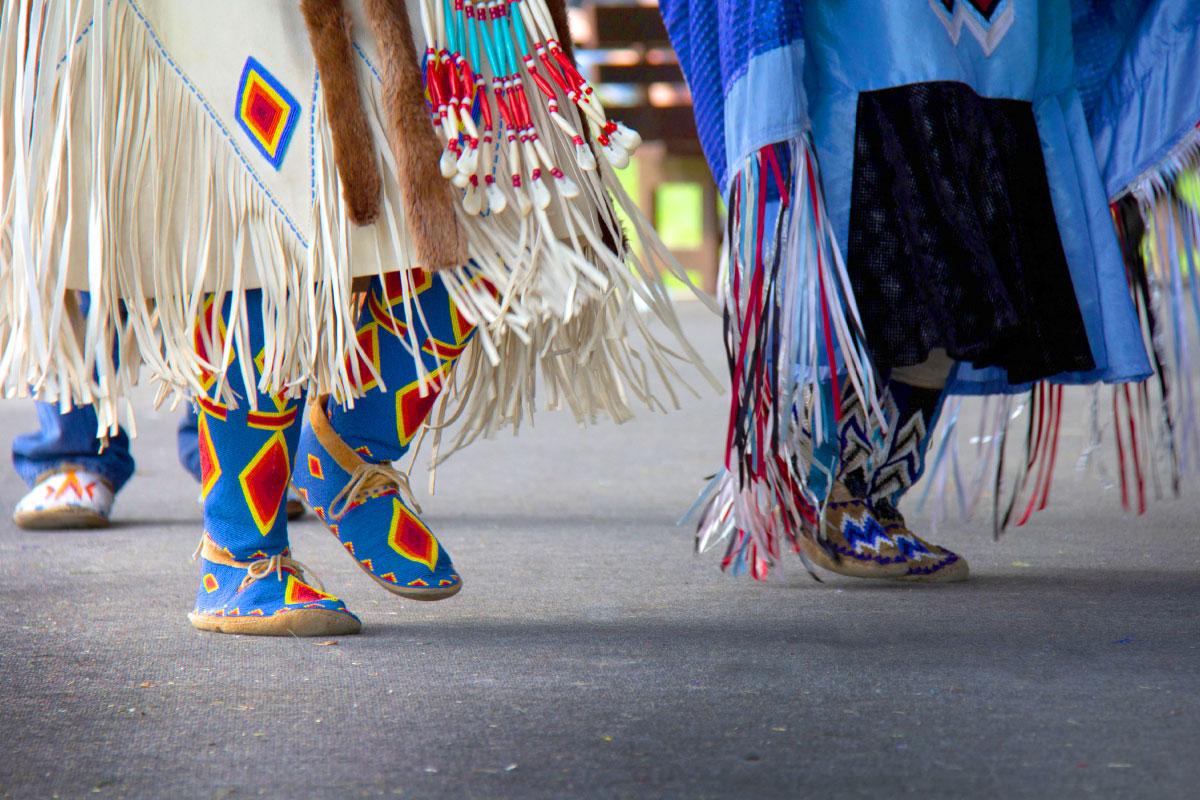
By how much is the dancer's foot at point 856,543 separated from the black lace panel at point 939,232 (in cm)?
29

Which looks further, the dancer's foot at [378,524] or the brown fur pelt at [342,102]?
the dancer's foot at [378,524]

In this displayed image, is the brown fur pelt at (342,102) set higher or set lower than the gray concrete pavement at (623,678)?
higher

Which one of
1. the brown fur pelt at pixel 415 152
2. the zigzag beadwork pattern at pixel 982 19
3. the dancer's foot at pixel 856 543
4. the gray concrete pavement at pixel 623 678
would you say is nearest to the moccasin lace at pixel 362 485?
the gray concrete pavement at pixel 623 678

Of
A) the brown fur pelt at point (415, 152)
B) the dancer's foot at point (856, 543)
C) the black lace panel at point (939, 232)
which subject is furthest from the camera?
the dancer's foot at point (856, 543)

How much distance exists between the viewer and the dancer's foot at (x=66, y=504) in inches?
90.4

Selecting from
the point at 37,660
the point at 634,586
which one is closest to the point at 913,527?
the point at 634,586

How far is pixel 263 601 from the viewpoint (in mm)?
1553

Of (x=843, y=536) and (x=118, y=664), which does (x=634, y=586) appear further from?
(x=118, y=664)

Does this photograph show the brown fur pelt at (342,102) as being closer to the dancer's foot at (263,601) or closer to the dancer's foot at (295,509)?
the dancer's foot at (263,601)

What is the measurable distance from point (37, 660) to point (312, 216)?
517mm

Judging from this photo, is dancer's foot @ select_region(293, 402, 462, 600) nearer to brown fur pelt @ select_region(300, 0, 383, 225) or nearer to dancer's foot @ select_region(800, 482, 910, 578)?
brown fur pelt @ select_region(300, 0, 383, 225)

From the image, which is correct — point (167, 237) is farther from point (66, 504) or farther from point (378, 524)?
point (66, 504)

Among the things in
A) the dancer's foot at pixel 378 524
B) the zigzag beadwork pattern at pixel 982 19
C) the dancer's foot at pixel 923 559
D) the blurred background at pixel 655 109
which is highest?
the blurred background at pixel 655 109

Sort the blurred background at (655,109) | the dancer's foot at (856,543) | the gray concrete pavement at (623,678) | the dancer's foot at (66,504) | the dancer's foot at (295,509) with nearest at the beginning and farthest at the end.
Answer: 1. the gray concrete pavement at (623,678)
2. the dancer's foot at (856,543)
3. the dancer's foot at (66,504)
4. the dancer's foot at (295,509)
5. the blurred background at (655,109)
